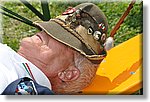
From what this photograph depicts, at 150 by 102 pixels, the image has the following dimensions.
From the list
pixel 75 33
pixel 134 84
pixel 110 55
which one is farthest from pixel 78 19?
pixel 134 84

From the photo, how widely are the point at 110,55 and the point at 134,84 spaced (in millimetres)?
196

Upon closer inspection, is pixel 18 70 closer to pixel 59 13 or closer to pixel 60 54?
pixel 60 54

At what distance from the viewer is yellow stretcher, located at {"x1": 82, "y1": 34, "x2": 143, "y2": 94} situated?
2.64 m

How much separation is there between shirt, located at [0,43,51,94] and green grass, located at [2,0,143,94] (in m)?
0.06

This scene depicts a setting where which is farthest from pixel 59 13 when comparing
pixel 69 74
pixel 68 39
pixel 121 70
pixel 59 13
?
pixel 121 70

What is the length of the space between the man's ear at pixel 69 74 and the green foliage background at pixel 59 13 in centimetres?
26

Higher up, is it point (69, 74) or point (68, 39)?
point (68, 39)

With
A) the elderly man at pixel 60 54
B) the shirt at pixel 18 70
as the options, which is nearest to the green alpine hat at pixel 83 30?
the elderly man at pixel 60 54

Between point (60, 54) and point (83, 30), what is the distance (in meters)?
0.17

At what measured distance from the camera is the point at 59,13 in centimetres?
266

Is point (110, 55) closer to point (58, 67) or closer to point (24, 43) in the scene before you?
point (58, 67)

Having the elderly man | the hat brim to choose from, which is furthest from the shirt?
the hat brim

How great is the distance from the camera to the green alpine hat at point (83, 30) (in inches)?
104

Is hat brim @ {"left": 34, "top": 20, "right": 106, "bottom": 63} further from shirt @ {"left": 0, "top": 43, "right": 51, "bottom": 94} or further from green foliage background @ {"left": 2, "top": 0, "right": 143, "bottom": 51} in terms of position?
shirt @ {"left": 0, "top": 43, "right": 51, "bottom": 94}
